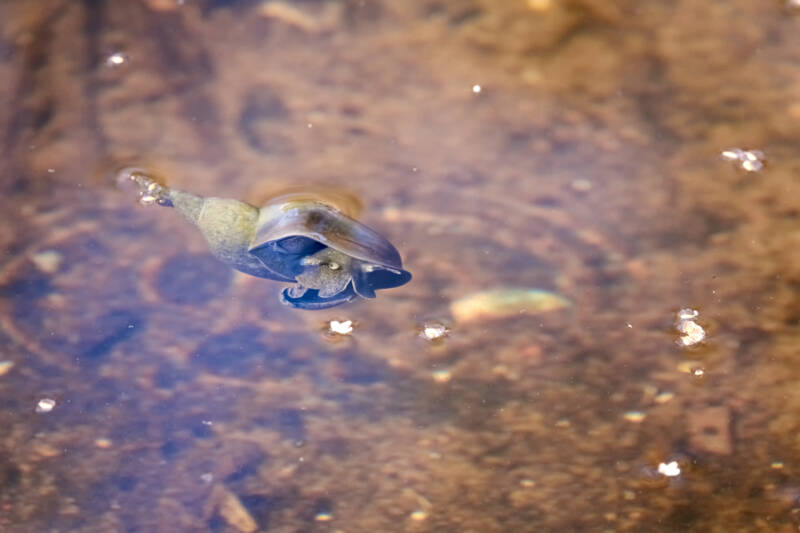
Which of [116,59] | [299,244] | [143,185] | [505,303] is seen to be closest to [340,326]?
[299,244]

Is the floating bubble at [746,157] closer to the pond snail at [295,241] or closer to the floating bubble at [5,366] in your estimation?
the pond snail at [295,241]

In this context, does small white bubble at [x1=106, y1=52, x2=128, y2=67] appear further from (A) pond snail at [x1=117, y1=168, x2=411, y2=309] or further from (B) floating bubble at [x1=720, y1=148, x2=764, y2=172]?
(B) floating bubble at [x1=720, y1=148, x2=764, y2=172]

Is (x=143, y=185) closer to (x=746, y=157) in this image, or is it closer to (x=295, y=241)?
(x=295, y=241)

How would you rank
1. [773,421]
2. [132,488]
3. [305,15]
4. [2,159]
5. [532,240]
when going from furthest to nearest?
[132,488]
[773,421]
[532,240]
[2,159]
[305,15]

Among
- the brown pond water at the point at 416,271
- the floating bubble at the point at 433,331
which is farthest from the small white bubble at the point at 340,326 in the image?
the floating bubble at the point at 433,331

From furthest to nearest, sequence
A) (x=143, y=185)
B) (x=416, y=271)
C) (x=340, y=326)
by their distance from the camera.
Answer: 1. (x=340, y=326)
2. (x=416, y=271)
3. (x=143, y=185)

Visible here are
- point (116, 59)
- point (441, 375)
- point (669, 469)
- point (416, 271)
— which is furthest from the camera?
point (669, 469)

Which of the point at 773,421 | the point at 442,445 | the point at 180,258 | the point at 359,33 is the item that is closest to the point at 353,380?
the point at 442,445

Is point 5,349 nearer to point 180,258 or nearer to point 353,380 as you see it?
point 180,258
